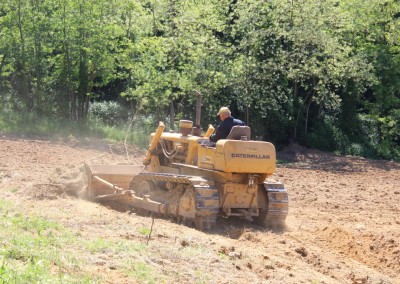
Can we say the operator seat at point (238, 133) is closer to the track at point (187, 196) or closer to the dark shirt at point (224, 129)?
the dark shirt at point (224, 129)

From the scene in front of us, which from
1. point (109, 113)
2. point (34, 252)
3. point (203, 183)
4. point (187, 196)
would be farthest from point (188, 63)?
point (34, 252)

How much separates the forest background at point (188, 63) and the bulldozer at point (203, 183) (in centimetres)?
1340

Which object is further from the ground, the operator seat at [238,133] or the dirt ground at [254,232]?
the operator seat at [238,133]

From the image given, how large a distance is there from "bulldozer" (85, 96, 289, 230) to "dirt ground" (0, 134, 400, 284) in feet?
1.19

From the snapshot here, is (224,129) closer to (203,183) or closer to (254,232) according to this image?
(203,183)

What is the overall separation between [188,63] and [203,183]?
16.8m

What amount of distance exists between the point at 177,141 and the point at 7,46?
1615 centimetres

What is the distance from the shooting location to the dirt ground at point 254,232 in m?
9.23

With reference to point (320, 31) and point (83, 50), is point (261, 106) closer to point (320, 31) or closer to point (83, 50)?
point (320, 31)

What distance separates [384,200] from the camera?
19.0m

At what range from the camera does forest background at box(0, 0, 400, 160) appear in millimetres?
28453

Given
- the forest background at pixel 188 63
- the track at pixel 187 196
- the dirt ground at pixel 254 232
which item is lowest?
the dirt ground at pixel 254 232

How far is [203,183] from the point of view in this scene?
1277 cm

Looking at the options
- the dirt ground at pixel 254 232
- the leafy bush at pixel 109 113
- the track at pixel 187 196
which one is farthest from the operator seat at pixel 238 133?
the leafy bush at pixel 109 113
